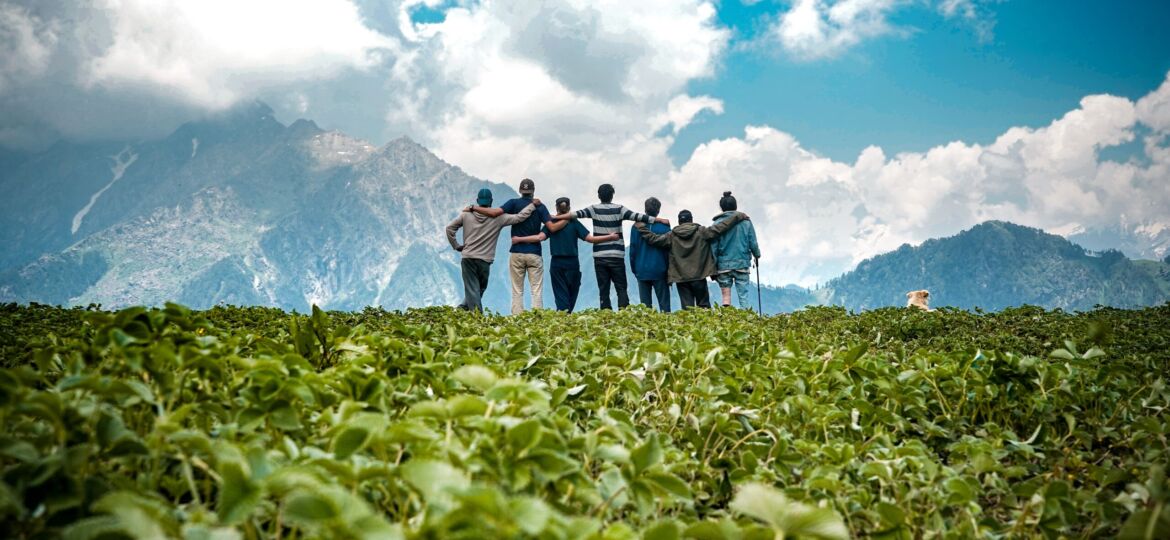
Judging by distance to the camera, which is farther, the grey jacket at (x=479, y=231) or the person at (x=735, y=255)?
the person at (x=735, y=255)

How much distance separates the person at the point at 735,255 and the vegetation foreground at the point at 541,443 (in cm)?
1153

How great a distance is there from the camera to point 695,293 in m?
17.7

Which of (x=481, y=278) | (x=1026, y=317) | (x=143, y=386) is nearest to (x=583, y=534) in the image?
(x=143, y=386)

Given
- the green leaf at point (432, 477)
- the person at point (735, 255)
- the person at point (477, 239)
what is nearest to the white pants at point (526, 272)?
the person at point (477, 239)

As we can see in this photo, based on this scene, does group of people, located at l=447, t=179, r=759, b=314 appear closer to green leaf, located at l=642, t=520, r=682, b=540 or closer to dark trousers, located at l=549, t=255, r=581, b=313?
dark trousers, located at l=549, t=255, r=581, b=313

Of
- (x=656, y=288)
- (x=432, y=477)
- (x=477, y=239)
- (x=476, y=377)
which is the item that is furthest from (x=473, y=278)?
(x=432, y=477)

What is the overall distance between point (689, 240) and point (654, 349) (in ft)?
44.8

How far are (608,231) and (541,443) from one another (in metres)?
14.8

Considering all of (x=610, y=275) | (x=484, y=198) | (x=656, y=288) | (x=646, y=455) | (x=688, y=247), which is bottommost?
(x=646, y=455)

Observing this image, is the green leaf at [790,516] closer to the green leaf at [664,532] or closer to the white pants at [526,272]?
the green leaf at [664,532]

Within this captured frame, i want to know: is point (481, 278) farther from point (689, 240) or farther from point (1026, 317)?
point (1026, 317)

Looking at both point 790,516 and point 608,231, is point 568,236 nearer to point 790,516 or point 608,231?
point 608,231

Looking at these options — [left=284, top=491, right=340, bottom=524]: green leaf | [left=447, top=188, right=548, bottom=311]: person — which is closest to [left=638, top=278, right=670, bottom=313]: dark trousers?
[left=447, top=188, right=548, bottom=311]: person

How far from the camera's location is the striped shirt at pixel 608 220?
16.4m
